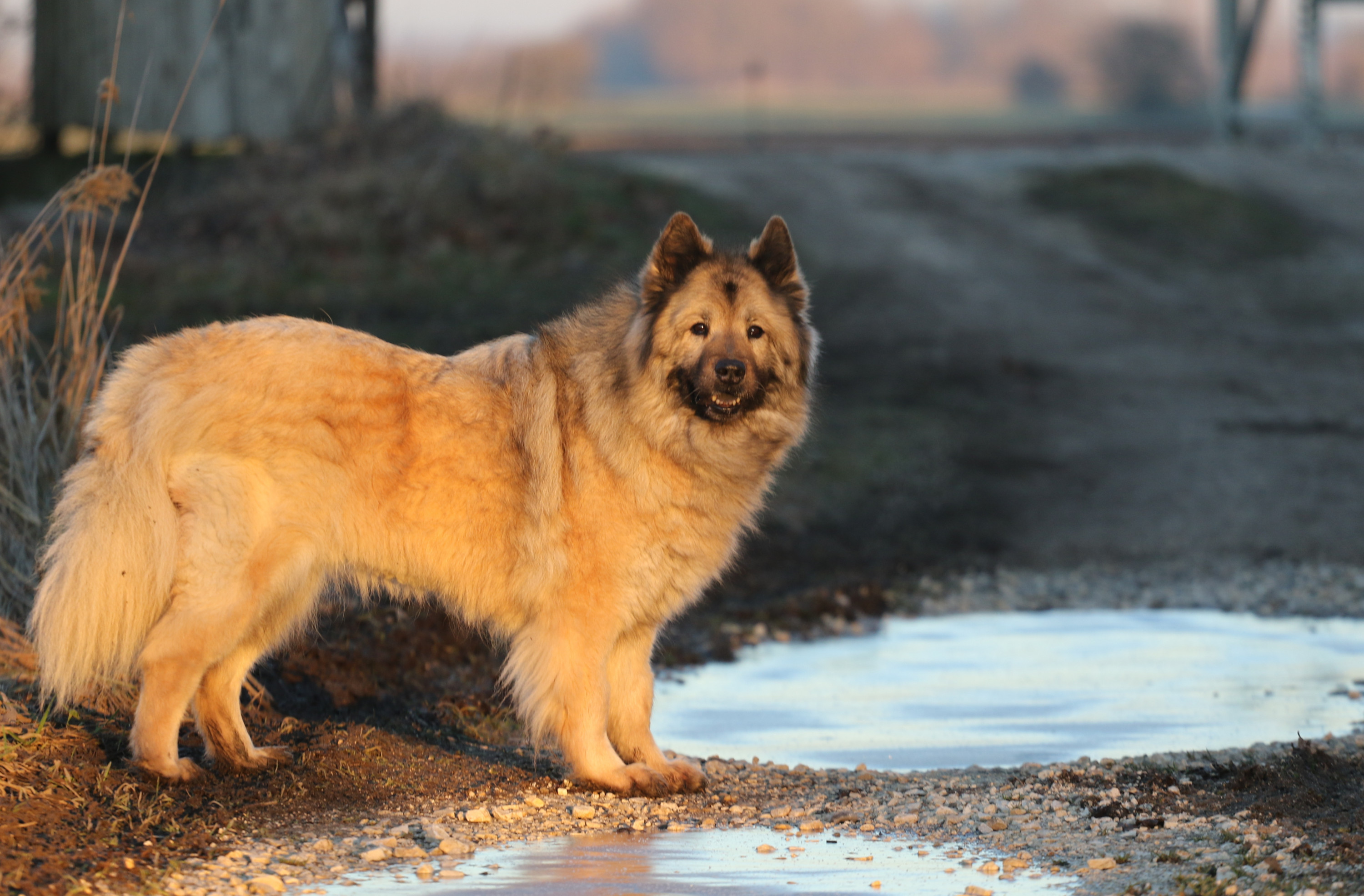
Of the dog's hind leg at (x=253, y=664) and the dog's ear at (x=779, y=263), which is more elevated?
the dog's ear at (x=779, y=263)

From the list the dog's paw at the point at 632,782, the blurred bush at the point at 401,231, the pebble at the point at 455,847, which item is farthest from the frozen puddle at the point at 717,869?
the blurred bush at the point at 401,231

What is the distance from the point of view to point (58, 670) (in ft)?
16.8

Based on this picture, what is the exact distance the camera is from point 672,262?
5582 mm

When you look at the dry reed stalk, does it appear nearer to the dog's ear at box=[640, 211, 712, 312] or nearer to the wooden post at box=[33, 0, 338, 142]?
the dog's ear at box=[640, 211, 712, 312]

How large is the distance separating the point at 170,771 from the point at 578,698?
151 cm

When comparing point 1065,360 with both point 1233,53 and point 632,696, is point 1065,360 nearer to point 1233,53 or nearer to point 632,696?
point 632,696

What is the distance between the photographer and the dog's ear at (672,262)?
218 inches

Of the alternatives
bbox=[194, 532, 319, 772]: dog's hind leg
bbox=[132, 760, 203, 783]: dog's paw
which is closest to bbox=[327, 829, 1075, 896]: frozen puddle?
bbox=[132, 760, 203, 783]: dog's paw

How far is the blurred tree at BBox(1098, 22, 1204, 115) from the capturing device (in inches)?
1551

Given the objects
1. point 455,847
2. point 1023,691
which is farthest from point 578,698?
point 1023,691

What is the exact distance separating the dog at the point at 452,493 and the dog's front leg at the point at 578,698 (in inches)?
0.4

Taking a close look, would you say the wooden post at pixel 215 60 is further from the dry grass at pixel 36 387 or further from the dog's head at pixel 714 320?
the dog's head at pixel 714 320

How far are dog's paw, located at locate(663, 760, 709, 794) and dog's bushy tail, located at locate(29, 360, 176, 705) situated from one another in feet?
6.59

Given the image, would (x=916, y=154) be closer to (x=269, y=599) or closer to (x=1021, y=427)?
(x=1021, y=427)
